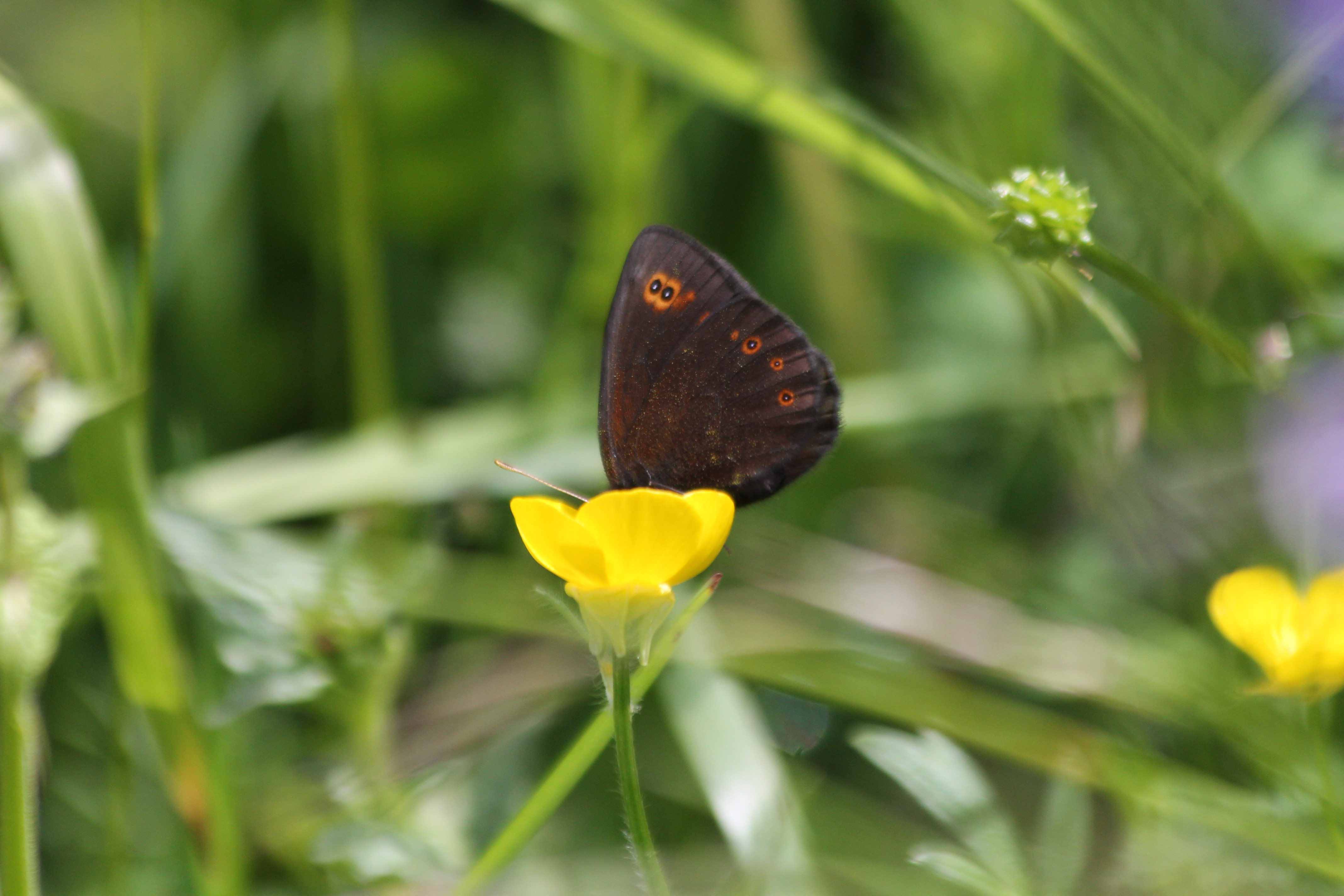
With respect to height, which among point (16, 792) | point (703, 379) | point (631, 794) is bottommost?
point (16, 792)

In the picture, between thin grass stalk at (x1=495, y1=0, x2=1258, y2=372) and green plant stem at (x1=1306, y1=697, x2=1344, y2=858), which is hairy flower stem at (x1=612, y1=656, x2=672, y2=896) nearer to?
green plant stem at (x1=1306, y1=697, x2=1344, y2=858)

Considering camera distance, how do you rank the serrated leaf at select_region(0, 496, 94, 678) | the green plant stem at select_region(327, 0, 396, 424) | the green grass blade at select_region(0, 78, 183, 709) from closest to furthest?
Answer: the serrated leaf at select_region(0, 496, 94, 678), the green grass blade at select_region(0, 78, 183, 709), the green plant stem at select_region(327, 0, 396, 424)

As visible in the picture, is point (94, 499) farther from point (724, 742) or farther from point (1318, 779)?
point (1318, 779)

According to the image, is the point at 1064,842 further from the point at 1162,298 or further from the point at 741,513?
the point at 741,513

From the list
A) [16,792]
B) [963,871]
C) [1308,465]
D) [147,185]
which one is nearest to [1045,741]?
[963,871]

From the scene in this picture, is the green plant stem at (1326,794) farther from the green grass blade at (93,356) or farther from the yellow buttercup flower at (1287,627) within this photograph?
the green grass blade at (93,356)

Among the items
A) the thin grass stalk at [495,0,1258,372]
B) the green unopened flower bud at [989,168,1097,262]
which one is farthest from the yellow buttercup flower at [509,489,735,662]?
the thin grass stalk at [495,0,1258,372]

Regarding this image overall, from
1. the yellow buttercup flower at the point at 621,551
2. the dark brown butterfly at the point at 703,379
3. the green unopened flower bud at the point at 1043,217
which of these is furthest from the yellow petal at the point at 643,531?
the green unopened flower bud at the point at 1043,217

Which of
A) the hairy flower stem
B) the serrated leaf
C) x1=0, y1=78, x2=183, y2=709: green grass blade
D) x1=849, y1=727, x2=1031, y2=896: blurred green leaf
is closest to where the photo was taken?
the hairy flower stem
